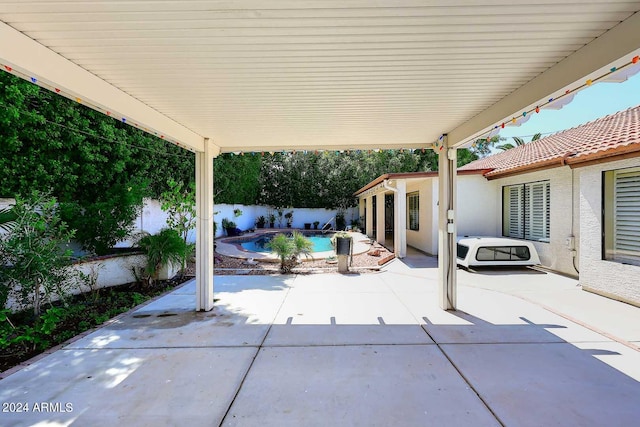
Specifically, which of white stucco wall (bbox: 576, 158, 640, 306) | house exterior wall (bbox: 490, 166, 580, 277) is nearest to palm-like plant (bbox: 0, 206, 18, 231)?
white stucco wall (bbox: 576, 158, 640, 306)

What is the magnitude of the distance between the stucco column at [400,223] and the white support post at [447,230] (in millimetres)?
4847

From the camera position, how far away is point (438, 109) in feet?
13.4

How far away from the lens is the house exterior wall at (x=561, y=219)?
731cm

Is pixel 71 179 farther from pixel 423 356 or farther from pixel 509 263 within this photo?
pixel 509 263

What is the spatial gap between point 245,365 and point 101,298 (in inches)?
166

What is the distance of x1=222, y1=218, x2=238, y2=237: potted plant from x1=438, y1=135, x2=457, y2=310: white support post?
1524 centimetres

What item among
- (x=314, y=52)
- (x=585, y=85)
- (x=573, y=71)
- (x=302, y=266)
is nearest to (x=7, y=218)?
(x=314, y=52)

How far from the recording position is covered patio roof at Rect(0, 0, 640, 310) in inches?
84.7

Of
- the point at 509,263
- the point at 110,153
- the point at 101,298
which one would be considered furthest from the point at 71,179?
the point at 509,263

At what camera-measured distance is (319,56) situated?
273cm

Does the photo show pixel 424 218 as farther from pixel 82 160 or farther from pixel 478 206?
pixel 82 160

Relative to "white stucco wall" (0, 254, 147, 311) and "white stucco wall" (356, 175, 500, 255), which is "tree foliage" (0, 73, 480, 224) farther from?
"white stucco wall" (356, 175, 500, 255)

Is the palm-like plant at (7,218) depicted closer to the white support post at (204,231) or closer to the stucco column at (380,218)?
the white support post at (204,231)

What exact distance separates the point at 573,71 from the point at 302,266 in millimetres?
7522
